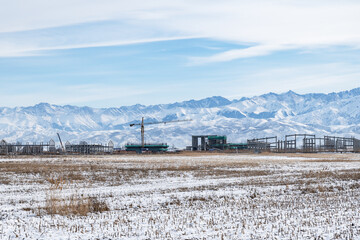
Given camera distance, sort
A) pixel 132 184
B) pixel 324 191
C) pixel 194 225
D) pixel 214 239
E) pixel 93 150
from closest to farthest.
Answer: pixel 214 239
pixel 194 225
pixel 324 191
pixel 132 184
pixel 93 150

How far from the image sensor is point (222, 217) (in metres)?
17.5

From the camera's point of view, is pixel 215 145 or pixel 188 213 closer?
pixel 188 213

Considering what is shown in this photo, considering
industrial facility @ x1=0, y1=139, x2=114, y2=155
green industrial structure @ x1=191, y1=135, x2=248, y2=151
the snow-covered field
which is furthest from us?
green industrial structure @ x1=191, y1=135, x2=248, y2=151

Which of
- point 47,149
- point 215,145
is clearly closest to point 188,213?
point 47,149

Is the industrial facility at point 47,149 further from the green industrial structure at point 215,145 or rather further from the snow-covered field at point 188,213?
the snow-covered field at point 188,213

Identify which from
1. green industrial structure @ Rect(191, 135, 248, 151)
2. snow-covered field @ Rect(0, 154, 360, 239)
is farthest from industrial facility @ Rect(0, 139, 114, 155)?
snow-covered field @ Rect(0, 154, 360, 239)

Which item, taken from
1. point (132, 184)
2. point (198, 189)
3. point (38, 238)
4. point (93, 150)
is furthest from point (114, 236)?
point (93, 150)

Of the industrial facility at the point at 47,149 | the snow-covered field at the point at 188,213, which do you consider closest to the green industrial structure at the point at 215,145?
the industrial facility at the point at 47,149

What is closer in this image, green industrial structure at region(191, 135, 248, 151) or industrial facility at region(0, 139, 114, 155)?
industrial facility at region(0, 139, 114, 155)

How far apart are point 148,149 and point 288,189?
116288 millimetres

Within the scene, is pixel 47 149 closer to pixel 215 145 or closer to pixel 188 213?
pixel 215 145

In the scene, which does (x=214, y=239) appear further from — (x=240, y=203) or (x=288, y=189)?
(x=288, y=189)

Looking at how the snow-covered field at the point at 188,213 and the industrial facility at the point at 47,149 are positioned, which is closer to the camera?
the snow-covered field at the point at 188,213

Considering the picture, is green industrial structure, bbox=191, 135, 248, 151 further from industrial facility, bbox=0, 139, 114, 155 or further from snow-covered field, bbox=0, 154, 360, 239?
snow-covered field, bbox=0, 154, 360, 239
